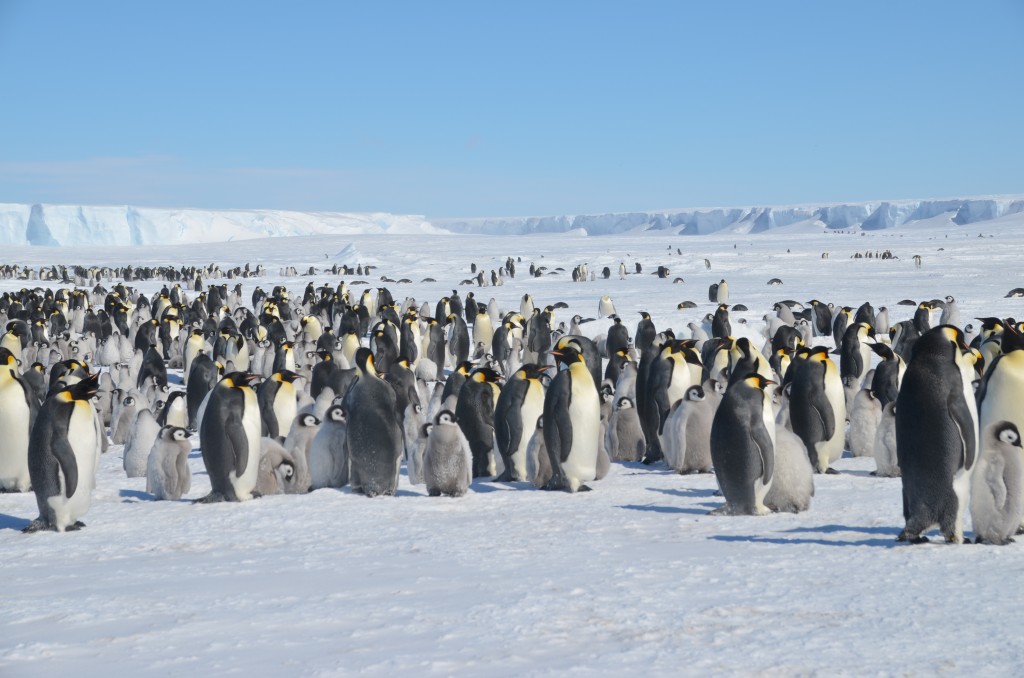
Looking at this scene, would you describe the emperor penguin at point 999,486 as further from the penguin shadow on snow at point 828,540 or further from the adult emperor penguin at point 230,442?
the adult emperor penguin at point 230,442

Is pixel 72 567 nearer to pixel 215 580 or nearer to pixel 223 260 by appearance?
pixel 215 580

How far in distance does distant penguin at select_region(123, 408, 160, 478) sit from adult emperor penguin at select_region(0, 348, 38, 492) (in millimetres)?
1111

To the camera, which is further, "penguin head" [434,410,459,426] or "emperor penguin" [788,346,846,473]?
"emperor penguin" [788,346,846,473]

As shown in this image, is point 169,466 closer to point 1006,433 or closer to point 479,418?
point 479,418

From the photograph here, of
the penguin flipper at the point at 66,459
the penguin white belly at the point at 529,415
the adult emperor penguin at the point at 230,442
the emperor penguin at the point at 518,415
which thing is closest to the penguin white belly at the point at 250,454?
the adult emperor penguin at the point at 230,442

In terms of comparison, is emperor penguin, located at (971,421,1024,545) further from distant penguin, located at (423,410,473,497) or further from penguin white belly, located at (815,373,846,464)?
distant penguin, located at (423,410,473,497)

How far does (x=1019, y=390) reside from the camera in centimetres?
537

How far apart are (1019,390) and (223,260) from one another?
189 ft

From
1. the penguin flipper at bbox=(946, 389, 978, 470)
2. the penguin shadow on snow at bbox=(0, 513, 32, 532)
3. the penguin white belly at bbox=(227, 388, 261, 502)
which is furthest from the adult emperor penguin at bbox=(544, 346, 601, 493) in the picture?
the penguin shadow on snow at bbox=(0, 513, 32, 532)

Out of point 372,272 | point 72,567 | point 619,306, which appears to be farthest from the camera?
point 372,272

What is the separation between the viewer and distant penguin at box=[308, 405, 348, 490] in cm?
751

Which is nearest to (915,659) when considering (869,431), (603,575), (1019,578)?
(1019,578)

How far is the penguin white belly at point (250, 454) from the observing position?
696 centimetres

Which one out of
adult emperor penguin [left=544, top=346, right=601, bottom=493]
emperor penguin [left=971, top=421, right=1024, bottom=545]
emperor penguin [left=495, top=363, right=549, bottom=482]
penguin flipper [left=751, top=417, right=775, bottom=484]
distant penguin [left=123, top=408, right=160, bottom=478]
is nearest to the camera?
emperor penguin [left=971, top=421, right=1024, bottom=545]
